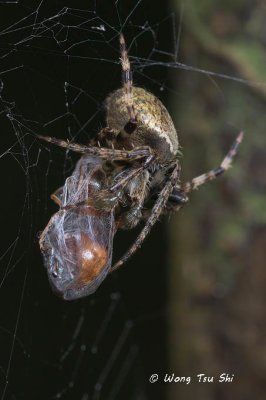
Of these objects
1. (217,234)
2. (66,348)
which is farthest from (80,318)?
(217,234)

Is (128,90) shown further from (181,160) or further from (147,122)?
(181,160)

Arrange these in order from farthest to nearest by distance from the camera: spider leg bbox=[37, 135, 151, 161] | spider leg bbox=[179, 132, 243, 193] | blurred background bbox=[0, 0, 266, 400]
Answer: spider leg bbox=[179, 132, 243, 193] < blurred background bbox=[0, 0, 266, 400] < spider leg bbox=[37, 135, 151, 161]

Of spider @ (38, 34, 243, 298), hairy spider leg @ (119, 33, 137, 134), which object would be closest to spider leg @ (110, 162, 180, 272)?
spider @ (38, 34, 243, 298)

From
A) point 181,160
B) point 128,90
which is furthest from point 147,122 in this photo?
point 181,160

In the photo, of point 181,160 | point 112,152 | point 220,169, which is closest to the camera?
point 112,152

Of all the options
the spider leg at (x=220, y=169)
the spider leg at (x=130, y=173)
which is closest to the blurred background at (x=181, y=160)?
the spider leg at (x=220, y=169)

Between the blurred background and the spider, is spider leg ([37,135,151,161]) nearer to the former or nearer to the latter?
the spider
